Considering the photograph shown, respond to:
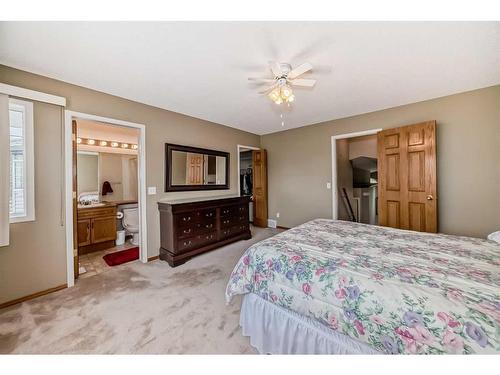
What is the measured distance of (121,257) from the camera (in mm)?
3115

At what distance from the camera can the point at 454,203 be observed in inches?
112

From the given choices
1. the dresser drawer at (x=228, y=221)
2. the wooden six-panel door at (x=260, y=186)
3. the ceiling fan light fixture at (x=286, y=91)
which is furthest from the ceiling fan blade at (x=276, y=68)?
the wooden six-panel door at (x=260, y=186)

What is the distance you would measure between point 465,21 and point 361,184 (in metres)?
4.45

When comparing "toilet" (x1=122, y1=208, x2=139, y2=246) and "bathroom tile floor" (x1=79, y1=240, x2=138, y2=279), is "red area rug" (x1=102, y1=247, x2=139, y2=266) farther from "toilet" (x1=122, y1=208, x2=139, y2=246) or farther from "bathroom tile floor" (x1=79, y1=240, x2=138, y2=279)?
"toilet" (x1=122, y1=208, x2=139, y2=246)

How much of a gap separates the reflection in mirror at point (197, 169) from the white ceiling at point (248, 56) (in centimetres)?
97

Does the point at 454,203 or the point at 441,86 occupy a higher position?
the point at 441,86

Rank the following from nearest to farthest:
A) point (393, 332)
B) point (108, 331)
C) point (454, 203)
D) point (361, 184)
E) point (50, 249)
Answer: point (393, 332), point (108, 331), point (50, 249), point (454, 203), point (361, 184)

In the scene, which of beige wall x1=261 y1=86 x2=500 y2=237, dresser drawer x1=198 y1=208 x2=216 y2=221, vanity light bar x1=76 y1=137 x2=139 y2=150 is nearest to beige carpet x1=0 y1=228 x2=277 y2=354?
dresser drawer x1=198 y1=208 x2=216 y2=221

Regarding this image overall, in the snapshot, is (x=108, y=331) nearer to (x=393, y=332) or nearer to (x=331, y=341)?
(x=331, y=341)

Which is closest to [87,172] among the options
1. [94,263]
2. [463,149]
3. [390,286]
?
[94,263]

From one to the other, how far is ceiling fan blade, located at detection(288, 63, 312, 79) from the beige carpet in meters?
2.29

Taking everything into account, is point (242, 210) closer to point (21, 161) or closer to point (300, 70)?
point (300, 70)
